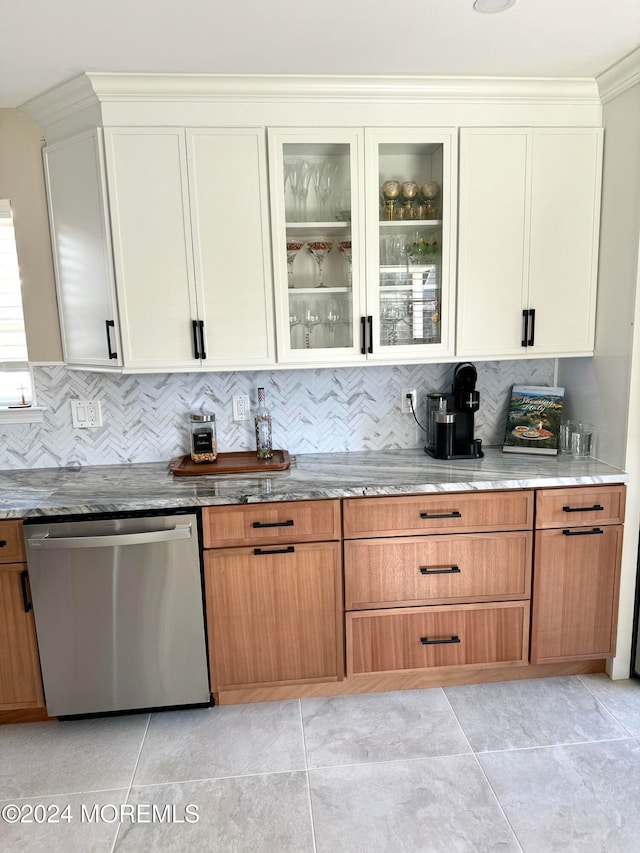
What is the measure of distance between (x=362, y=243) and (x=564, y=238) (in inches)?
33.7

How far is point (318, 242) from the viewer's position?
238 cm

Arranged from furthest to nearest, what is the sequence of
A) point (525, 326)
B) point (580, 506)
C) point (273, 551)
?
point (525, 326) < point (580, 506) < point (273, 551)

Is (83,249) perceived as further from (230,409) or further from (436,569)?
(436,569)

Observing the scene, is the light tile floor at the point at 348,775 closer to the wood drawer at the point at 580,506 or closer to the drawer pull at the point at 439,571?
the drawer pull at the point at 439,571

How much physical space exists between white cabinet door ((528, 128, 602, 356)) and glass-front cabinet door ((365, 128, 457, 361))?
0.36m

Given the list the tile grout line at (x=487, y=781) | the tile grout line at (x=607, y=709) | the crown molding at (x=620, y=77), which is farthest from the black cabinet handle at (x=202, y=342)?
the tile grout line at (x=607, y=709)

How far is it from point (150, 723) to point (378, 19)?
2.64 metres

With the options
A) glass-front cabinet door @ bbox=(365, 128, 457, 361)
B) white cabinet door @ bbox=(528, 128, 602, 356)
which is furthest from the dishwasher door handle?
white cabinet door @ bbox=(528, 128, 602, 356)

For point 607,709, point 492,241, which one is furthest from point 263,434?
point 607,709

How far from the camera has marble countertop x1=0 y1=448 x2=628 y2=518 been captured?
2162 mm

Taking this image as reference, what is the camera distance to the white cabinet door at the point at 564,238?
2.35 meters

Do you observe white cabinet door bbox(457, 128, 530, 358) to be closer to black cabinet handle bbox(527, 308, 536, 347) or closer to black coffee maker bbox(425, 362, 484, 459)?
black cabinet handle bbox(527, 308, 536, 347)

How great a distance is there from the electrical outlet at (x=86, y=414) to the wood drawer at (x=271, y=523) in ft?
2.78

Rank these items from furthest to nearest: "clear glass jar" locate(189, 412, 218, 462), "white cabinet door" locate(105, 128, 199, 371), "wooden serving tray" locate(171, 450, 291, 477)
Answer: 1. "clear glass jar" locate(189, 412, 218, 462)
2. "wooden serving tray" locate(171, 450, 291, 477)
3. "white cabinet door" locate(105, 128, 199, 371)
